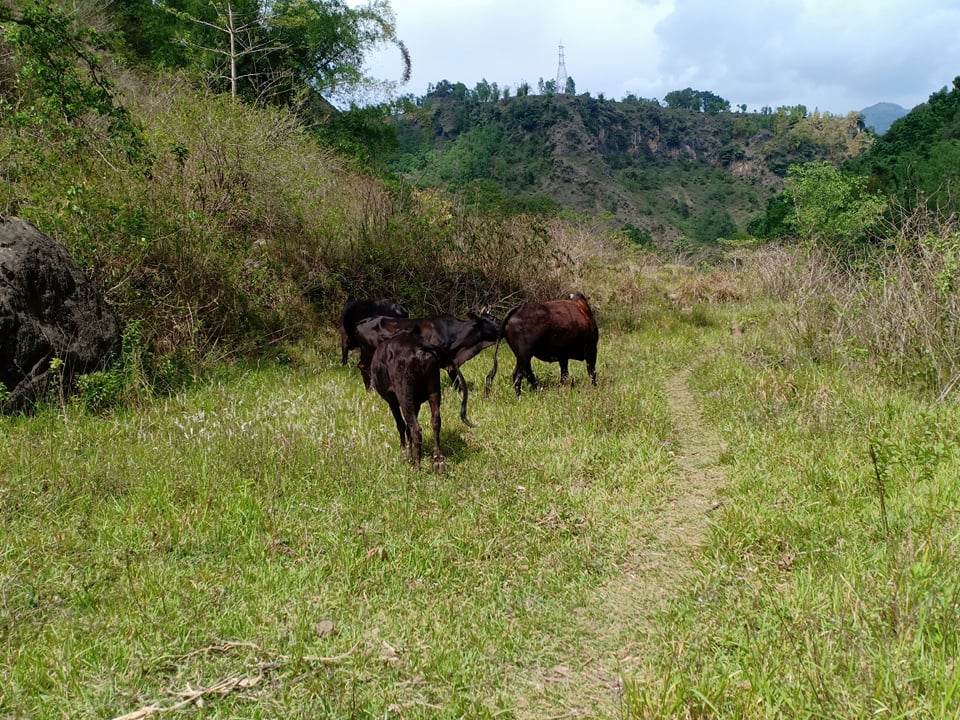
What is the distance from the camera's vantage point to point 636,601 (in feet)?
12.4

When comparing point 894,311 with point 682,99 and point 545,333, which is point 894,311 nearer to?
point 545,333

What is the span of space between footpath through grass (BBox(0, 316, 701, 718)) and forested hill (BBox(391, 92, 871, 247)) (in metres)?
70.2

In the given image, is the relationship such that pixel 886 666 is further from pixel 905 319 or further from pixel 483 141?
pixel 483 141

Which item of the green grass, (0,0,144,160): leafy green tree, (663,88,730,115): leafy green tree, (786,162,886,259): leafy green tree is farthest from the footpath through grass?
(663,88,730,115): leafy green tree

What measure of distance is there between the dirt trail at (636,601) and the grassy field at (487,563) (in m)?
0.02

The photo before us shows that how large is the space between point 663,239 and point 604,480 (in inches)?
3368

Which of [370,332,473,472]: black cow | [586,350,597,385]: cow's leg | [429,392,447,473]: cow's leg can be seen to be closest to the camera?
[370,332,473,472]: black cow

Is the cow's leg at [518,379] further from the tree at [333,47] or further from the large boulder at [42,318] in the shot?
the tree at [333,47]

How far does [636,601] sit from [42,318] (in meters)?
6.83

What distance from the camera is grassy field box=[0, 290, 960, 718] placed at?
2885 mm

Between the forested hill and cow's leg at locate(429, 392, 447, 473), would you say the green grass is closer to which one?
cow's leg at locate(429, 392, 447, 473)

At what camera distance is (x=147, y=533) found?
4.23 metres

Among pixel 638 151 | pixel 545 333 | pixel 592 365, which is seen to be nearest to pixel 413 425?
pixel 545 333

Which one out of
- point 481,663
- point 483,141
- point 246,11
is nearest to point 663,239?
point 483,141
